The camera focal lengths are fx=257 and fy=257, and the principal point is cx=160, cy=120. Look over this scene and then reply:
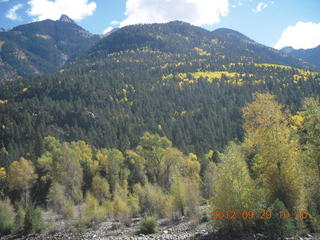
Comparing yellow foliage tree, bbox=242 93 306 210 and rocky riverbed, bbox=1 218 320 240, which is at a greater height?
yellow foliage tree, bbox=242 93 306 210

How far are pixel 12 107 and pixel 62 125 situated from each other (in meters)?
33.1

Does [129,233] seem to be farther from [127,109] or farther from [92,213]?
[127,109]

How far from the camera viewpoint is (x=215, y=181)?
25.5 metres

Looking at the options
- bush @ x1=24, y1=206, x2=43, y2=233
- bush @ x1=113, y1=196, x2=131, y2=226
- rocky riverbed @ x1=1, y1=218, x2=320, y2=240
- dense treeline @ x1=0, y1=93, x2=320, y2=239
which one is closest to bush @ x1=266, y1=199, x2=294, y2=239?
dense treeline @ x1=0, y1=93, x2=320, y2=239

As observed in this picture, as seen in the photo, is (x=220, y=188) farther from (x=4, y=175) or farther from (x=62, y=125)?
(x=62, y=125)

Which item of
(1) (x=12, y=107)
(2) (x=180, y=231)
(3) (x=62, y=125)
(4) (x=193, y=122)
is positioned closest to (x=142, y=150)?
(2) (x=180, y=231)

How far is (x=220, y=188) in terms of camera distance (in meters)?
23.0

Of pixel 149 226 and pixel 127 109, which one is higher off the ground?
pixel 127 109

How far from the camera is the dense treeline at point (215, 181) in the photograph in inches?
880

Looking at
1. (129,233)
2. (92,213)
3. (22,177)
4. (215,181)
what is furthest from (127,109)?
(215,181)

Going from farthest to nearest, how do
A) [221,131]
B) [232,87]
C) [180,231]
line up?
[232,87] → [221,131] → [180,231]

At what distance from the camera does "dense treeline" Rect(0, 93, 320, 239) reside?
2234 centimetres

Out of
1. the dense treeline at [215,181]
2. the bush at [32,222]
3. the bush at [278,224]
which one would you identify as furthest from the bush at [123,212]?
the bush at [278,224]

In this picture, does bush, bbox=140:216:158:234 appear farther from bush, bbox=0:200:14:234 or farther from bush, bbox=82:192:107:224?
bush, bbox=0:200:14:234
